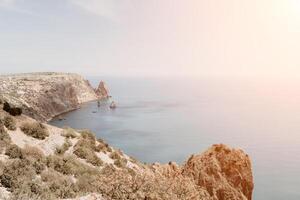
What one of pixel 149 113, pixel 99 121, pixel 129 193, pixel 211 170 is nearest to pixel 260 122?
pixel 149 113

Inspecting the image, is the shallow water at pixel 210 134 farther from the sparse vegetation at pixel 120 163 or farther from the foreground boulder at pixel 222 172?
the sparse vegetation at pixel 120 163

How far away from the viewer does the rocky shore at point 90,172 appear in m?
15.3

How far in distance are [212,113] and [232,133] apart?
158 feet

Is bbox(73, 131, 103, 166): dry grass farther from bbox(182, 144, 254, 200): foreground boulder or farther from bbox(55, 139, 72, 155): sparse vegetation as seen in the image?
bbox(182, 144, 254, 200): foreground boulder

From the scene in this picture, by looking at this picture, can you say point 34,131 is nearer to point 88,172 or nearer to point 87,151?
point 87,151

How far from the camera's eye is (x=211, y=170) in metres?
33.5

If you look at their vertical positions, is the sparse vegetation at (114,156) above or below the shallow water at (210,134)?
above

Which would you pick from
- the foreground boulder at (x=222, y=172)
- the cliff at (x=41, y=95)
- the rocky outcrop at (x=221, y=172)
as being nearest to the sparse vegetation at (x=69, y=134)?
the rocky outcrop at (x=221, y=172)

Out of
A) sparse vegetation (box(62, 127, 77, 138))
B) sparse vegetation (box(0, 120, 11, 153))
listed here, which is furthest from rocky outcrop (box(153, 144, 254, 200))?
sparse vegetation (box(0, 120, 11, 153))

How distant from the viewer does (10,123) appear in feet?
97.3

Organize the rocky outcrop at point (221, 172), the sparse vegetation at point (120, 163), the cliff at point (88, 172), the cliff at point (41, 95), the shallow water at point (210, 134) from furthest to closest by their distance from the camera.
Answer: the cliff at point (41, 95) → the shallow water at point (210, 134) → the rocky outcrop at point (221, 172) → the sparse vegetation at point (120, 163) → the cliff at point (88, 172)

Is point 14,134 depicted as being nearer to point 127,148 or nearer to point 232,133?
point 127,148

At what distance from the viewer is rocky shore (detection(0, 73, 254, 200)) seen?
15.3m

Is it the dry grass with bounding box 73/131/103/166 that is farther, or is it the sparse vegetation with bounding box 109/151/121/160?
the sparse vegetation with bounding box 109/151/121/160
